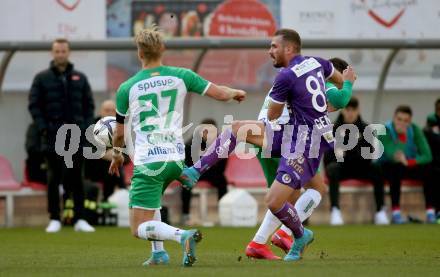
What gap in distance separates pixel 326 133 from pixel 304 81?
0.48 m

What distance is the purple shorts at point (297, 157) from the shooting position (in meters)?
9.11

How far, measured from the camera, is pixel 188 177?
9219 millimetres

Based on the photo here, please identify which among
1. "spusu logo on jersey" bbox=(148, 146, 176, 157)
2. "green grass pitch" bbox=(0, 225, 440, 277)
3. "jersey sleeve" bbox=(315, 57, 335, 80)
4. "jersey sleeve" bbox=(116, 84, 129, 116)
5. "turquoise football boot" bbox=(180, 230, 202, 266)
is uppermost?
"jersey sleeve" bbox=(315, 57, 335, 80)

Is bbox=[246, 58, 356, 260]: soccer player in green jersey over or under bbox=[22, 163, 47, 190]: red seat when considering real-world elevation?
over

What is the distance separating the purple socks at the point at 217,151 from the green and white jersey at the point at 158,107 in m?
0.90

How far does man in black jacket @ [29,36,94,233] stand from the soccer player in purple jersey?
16.8 ft

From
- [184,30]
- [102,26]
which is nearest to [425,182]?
[184,30]

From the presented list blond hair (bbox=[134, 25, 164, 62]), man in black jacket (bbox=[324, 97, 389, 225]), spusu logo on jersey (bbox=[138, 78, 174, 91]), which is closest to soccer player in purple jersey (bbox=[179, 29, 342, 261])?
spusu logo on jersey (bbox=[138, 78, 174, 91])

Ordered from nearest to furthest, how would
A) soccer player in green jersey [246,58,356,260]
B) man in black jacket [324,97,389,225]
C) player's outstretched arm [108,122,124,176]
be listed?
player's outstretched arm [108,122,124,176] → soccer player in green jersey [246,58,356,260] → man in black jacket [324,97,389,225]

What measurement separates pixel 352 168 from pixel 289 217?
7371 millimetres

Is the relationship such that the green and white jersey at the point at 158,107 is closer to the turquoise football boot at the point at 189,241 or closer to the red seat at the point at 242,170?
the turquoise football boot at the point at 189,241

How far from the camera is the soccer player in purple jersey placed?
910cm

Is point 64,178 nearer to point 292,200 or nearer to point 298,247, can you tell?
point 292,200

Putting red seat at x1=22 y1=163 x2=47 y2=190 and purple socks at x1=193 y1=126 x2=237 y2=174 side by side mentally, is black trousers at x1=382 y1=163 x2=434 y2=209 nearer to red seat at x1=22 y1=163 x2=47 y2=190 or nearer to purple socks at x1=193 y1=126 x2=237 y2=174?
red seat at x1=22 y1=163 x2=47 y2=190
